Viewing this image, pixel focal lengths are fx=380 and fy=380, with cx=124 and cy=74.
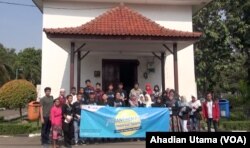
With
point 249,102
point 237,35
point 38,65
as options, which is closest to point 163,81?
point 249,102

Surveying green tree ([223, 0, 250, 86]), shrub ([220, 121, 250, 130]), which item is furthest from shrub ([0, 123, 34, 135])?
green tree ([223, 0, 250, 86])

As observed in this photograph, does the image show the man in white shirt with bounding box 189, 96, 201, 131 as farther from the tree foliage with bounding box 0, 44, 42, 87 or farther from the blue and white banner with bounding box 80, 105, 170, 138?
the tree foliage with bounding box 0, 44, 42, 87

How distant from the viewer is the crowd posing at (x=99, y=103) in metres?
11.7

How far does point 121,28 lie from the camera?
15133 millimetres

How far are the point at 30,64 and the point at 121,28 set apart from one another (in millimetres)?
60344

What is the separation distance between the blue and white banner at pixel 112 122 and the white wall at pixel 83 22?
530cm

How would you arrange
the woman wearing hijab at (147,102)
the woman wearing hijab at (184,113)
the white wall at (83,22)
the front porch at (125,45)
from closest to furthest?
the woman wearing hijab at (184,113) → the woman wearing hijab at (147,102) → the front porch at (125,45) → the white wall at (83,22)

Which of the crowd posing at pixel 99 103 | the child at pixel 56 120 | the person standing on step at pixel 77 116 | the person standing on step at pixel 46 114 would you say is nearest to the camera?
the child at pixel 56 120

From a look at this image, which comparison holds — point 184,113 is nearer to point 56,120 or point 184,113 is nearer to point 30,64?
point 56,120

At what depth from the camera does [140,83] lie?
721 inches

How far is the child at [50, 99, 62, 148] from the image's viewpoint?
11297 millimetres

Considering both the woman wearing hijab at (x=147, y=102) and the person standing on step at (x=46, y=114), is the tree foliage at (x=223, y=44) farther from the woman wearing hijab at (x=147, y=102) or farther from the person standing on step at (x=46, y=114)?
the person standing on step at (x=46, y=114)

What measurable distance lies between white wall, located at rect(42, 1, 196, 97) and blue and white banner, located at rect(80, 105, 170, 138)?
5299mm

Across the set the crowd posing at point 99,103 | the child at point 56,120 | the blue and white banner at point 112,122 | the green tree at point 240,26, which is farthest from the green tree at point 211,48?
the child at point 56,120
